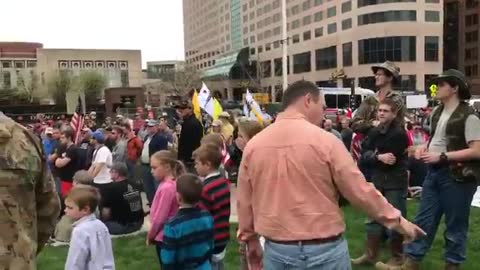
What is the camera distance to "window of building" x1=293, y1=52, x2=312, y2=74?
9177cm

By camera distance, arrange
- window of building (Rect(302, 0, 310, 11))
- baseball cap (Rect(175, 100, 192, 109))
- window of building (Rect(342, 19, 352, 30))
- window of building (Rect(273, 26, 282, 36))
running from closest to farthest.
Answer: baseball cap (Rect(175, 100, 192, 109)), window of building (Rect(342, 19, 352, 30)), window of building (Rect(302, 0, 310, 11)), window of building (Rect(273, 26, 282, 36))

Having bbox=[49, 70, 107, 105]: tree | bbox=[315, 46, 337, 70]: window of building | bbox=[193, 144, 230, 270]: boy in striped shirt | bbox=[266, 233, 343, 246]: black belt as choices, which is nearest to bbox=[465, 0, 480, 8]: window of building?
bbox=[315, 46, 337, 70]: window of building

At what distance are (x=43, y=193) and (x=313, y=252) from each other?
57.7 inches

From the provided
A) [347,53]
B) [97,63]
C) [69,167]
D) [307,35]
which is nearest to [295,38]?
[307,35]

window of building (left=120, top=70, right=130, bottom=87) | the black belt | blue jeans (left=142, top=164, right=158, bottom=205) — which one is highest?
window of building (left=120, top=70, right=130, bottom=87)

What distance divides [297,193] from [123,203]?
187 inches

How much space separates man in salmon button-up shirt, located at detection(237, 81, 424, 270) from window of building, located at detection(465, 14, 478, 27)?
100 metres

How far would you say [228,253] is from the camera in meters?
6.67

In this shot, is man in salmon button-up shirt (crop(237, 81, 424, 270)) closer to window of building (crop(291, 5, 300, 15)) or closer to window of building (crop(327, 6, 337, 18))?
window of building (crop(327, 6, 337, 18))

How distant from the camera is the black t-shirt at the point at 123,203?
23.9 feet

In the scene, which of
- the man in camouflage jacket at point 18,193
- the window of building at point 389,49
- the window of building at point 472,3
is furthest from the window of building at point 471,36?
the man in camouflage jacket at point 18,193

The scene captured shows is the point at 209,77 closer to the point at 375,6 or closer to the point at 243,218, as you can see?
the point at 375,6

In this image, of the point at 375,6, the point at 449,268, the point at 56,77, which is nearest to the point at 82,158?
the point at 449,268

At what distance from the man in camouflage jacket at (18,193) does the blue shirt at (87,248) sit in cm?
173
